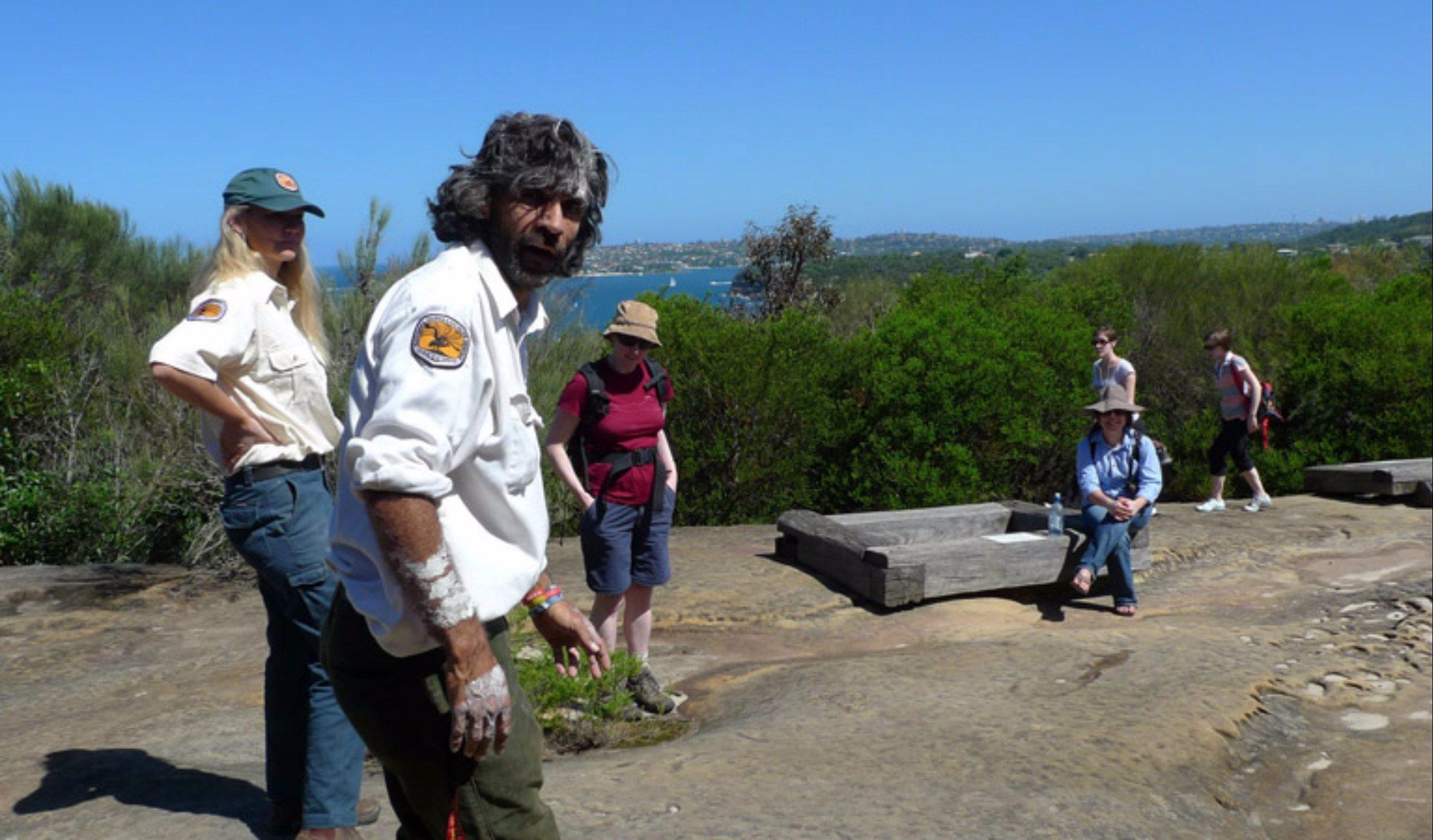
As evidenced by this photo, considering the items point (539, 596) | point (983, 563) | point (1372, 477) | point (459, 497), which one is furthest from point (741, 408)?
point (459, 497)

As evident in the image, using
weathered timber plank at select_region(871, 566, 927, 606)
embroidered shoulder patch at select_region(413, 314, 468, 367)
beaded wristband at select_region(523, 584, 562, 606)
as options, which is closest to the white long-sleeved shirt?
embroidered shoulder patch at select_region(413, 314, 468, 367)

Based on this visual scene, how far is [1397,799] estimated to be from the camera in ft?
17.2

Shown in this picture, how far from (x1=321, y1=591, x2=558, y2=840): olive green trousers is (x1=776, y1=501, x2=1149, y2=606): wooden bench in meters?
5.44

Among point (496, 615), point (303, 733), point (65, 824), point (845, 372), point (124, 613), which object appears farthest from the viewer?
point (845, 372)

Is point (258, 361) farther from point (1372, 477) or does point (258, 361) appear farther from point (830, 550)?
point (1372, 477)

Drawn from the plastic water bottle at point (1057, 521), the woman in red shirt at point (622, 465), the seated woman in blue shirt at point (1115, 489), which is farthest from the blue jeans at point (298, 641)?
the plastic water bottle at point (1057, 521)

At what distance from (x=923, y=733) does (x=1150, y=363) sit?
13.2 meters

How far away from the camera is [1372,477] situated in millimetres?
11758

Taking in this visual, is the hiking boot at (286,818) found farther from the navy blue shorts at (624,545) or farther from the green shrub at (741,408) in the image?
the green shrub at (741,408)

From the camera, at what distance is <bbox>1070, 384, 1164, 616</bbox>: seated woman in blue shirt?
8188 millimetres

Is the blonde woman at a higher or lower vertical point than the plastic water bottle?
higher

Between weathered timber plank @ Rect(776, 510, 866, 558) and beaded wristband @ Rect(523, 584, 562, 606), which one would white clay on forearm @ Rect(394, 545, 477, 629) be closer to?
beaded wristband @ Rect(523, 584, 562, 606)


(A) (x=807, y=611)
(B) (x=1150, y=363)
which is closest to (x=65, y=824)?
(A) (x=807, y=611)

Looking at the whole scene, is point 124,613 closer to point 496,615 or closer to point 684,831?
point 684,831
